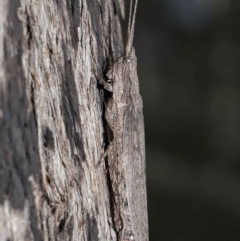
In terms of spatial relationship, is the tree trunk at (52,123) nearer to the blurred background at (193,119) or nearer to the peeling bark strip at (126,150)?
the peeling bark strip at (126,150)

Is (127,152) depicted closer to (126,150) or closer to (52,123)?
(126,150)

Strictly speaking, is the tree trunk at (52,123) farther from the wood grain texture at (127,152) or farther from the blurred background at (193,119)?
the blurred background at (193,119)

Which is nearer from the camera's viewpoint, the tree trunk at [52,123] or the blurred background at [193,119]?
the tree trunk at [52,123]

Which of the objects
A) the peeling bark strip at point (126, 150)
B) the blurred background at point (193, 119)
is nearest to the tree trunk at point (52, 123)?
the peeling bark strip at point (126, 150)

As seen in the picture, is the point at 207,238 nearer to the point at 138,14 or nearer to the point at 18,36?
the point at 138,14

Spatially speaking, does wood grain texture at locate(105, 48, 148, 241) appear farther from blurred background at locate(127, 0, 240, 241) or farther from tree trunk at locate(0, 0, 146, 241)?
blurred background at locate(127, 0, 240, 241)

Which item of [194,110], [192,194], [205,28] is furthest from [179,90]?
[192,194]

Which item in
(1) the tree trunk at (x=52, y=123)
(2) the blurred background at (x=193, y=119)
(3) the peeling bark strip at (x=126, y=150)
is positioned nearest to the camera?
(1) the tree trunk at (x=52, y=123)

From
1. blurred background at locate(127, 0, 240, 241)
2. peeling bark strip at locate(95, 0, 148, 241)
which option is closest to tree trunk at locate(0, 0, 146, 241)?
peeling bark strip at locate(95, 0, 148, 241)

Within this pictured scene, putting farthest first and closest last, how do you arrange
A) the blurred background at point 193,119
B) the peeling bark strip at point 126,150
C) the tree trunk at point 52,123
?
the blurred background at point 193,119
the peeling bark strip at point 126,150
the tree trunk at point 52,123
